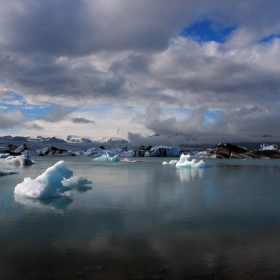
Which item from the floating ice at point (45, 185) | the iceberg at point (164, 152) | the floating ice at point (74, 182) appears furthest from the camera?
the iceberg at point (164, 152)

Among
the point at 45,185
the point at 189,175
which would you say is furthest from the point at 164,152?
the point at 45,185

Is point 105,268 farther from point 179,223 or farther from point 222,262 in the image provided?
point 179,223

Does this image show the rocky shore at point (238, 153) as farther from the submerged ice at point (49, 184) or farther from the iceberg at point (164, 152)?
the submerged ice at point (49, 184)

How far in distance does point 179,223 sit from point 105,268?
293 cm

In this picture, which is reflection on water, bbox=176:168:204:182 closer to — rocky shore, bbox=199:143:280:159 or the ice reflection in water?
the ice reflection in water

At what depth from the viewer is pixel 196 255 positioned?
464cm

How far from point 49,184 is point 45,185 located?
1057 millimetres

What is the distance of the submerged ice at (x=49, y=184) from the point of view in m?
9.55

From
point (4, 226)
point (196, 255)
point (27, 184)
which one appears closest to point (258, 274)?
point (196, 255)

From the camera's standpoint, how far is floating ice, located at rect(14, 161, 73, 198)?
9523mm

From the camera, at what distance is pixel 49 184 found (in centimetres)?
1070

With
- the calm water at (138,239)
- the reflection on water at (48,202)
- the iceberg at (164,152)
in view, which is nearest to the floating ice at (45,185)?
the reflection on water at (48,202)

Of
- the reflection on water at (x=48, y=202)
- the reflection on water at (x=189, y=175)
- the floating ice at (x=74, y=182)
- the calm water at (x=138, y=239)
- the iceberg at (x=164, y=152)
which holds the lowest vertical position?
the reflection on water at (x=189, y=175)

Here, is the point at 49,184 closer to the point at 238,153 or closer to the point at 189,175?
the point at 189,175
